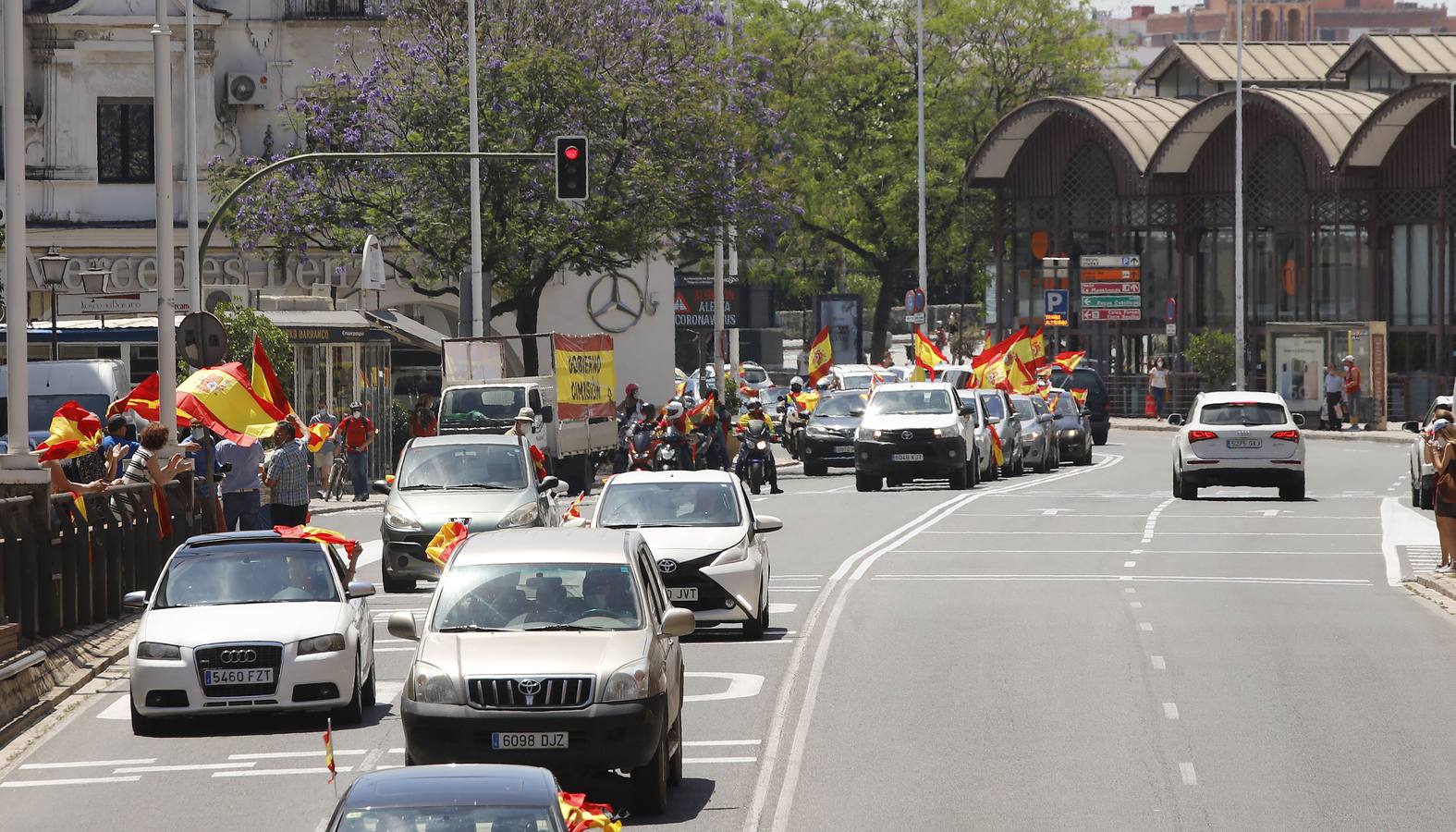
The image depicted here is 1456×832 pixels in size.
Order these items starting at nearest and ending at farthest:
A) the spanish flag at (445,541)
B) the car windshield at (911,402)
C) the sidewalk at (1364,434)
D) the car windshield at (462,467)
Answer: the spanish flag at (445,541), the car windshield at (462,467), the car windshield at (911,402), the sidewalk at (1364,434)

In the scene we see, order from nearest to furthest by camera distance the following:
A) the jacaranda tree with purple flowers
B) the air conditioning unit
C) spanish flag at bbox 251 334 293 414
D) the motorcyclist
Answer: spanish flag at bbox 251 334 293 414, the motorcyclist, the jacaranda tree with purple flowers, the air conditioning unit

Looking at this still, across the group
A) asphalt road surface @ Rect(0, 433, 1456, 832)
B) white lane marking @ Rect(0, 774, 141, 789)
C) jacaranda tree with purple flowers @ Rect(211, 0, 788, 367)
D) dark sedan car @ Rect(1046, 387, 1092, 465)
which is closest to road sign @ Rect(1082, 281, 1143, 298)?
jacaranda tree with purple flowers @ Rect(211, 0, 788, 367)

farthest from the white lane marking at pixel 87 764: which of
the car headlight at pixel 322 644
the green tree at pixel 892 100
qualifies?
the green tree at pixel 892 100

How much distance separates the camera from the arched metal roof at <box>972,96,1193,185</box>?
75000 mm

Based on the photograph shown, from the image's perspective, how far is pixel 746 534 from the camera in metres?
19.2

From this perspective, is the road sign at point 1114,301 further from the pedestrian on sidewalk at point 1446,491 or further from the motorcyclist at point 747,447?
the pedestrian on sidewalk at point 1446,491

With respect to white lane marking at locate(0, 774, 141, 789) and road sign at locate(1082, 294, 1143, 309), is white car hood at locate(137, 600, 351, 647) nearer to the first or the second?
white lane marking at locate(0, 774, 141, 789)

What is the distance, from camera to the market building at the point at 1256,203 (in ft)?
218

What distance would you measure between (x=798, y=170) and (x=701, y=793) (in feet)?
239

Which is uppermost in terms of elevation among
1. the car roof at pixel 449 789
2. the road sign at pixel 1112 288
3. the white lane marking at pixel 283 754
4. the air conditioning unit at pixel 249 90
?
the air conditioning unit at pixel 249 90

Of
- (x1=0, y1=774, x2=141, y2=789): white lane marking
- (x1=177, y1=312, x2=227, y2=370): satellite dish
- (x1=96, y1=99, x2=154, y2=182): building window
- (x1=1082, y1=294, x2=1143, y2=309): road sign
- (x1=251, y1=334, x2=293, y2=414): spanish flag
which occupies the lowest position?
(x1=0, y1=774, x2=141, y2=789): white lane marking

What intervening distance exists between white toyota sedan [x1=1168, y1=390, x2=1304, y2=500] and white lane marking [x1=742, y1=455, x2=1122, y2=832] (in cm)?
493

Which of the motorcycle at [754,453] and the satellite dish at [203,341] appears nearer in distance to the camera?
the satellite dish at [203,341]

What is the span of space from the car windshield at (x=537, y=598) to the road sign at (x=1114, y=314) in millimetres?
65150
